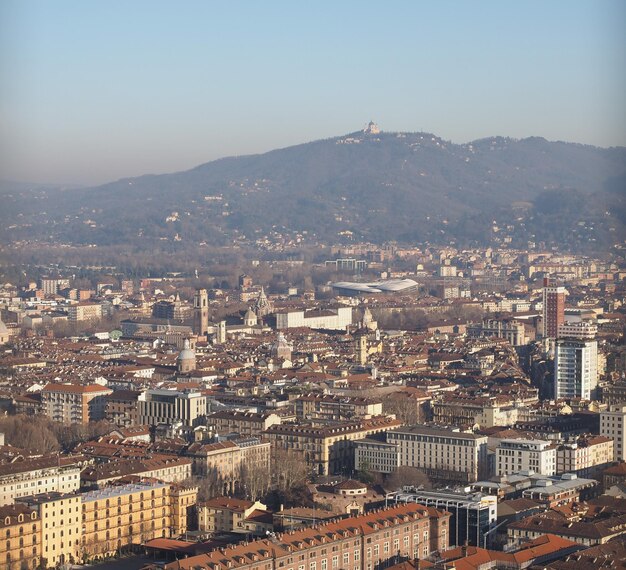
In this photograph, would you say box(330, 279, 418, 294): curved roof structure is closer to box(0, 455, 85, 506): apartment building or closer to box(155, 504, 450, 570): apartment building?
box(0, 455, 85, 506): apartment building

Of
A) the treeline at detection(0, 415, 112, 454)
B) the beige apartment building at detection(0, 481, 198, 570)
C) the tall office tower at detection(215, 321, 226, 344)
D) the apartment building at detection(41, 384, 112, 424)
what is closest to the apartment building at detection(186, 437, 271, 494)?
the beige apartment building at detection(0, 481, 198, 570)

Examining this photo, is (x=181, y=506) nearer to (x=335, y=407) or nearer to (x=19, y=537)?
(x=19, y=537)

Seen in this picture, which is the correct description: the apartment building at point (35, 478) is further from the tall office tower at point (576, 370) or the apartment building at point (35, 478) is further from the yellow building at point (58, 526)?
the tall office tower at point (576, 370)

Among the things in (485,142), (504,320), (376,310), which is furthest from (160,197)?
(504,320)

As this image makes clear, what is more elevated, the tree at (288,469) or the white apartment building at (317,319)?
the tree at (288,469)

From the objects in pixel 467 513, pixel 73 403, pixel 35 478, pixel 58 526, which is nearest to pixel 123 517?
pixel 58 526

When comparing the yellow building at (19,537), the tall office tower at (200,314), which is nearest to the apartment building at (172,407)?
the yellow building at (19,537)
